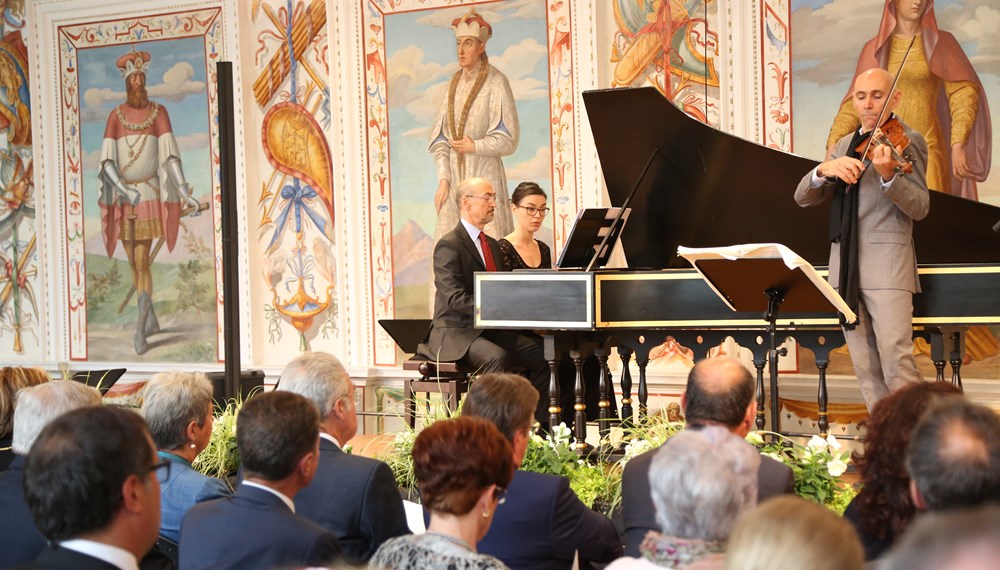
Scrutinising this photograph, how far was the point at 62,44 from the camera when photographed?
9289 mm

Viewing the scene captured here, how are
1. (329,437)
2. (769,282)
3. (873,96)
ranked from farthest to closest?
(873,96), (769,282), (329,437)

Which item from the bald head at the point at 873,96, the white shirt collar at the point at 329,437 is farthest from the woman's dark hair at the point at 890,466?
the bald head at the point at 873,96

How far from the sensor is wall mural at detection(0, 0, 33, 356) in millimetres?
9438

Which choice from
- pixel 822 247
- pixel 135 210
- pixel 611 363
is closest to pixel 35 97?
pixel 135 210

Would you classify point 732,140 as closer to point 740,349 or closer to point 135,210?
point 740,349

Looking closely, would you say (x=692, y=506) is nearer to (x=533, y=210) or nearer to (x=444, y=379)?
(x=444, y=379)

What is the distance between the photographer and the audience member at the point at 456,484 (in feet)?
7.11

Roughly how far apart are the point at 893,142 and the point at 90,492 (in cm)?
382

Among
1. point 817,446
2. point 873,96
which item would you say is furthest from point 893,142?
point 817,446

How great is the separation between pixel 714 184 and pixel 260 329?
418 cm

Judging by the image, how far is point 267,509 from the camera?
2469 mm

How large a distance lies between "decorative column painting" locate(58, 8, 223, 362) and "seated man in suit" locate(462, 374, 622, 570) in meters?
6.29

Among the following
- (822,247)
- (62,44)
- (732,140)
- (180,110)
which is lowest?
(822,247)

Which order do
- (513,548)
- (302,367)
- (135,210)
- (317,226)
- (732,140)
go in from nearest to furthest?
1. (513,548)
2. (302,367)
3. (732,140)
4. (317,226)
5. (135,210)
